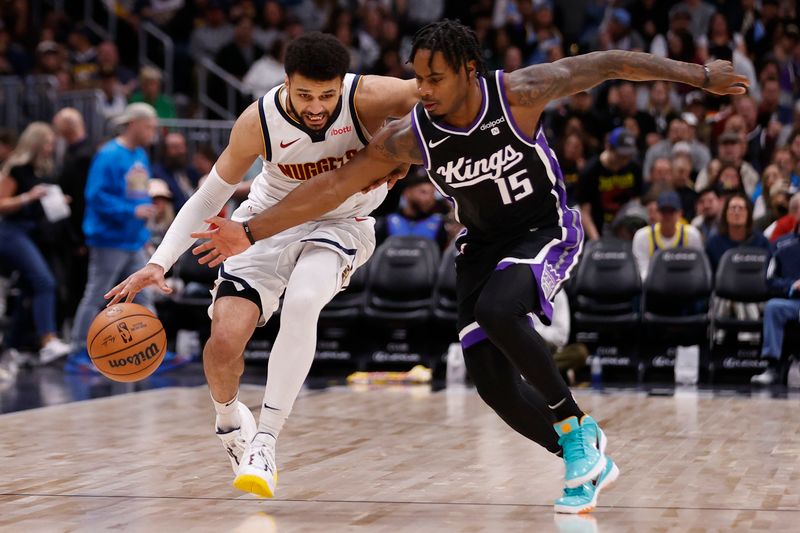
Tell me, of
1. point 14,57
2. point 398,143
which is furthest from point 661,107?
point 398,143

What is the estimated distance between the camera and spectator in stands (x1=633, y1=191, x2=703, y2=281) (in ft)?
35.1

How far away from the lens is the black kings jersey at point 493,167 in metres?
4.87

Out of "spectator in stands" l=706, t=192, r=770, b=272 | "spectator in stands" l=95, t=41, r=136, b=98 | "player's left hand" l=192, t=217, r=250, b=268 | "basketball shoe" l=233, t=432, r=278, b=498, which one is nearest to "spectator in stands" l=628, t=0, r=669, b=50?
"spectator in stands" l=706, t=192, r=770, b=272

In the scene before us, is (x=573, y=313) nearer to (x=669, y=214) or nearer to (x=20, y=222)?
(x=669, y=214)

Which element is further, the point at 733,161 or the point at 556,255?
the point at 733,161

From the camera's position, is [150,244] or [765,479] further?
[150,244]

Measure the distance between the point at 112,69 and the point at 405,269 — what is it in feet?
17.6

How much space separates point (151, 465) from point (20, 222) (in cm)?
577

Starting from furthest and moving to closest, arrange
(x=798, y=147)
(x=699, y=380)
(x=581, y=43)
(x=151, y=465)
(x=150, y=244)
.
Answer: (x=581, y=43) < (x=150, y=244) < (x=798, y=147) < (x=699, y=380) < (x=151, y=465)

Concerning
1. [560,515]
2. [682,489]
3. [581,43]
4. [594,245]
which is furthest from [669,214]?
[560,515]

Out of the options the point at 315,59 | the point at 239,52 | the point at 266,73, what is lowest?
the point at 315,59

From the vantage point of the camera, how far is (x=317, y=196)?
202 inches

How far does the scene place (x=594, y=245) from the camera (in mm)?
10555

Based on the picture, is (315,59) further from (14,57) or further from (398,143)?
(14,57)
